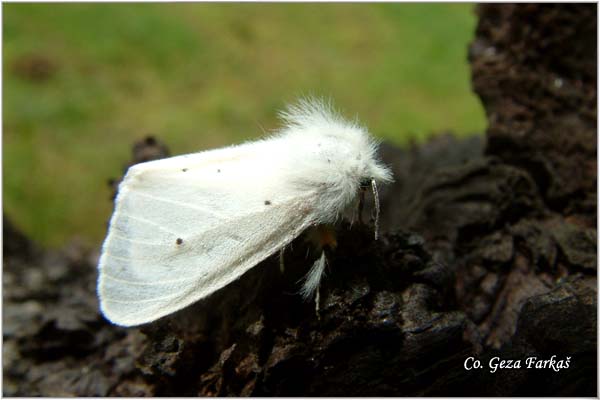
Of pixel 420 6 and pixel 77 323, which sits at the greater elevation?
pixel 420 6

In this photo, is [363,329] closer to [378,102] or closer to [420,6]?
[378,102]

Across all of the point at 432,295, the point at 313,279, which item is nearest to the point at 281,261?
the point at 313,279

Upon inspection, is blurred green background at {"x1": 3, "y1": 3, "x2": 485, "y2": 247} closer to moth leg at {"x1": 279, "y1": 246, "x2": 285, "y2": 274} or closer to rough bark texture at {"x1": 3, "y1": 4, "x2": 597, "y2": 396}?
rough bark texture at {"x1": 3, "y1": 4, "x2": 597, "y2": 396}

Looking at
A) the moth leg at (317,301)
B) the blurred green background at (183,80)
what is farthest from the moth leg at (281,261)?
the blurred green background at (183,80)

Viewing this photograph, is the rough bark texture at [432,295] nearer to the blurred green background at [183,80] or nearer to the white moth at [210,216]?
the white moth at [210,216]

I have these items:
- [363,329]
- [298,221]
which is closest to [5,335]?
[298,221]

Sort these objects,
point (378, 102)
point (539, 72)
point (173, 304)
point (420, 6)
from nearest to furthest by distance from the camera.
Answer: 1. point (173, 304)
2. point (539, 72)
3. point (378, 102)
4. point (420, 6)
